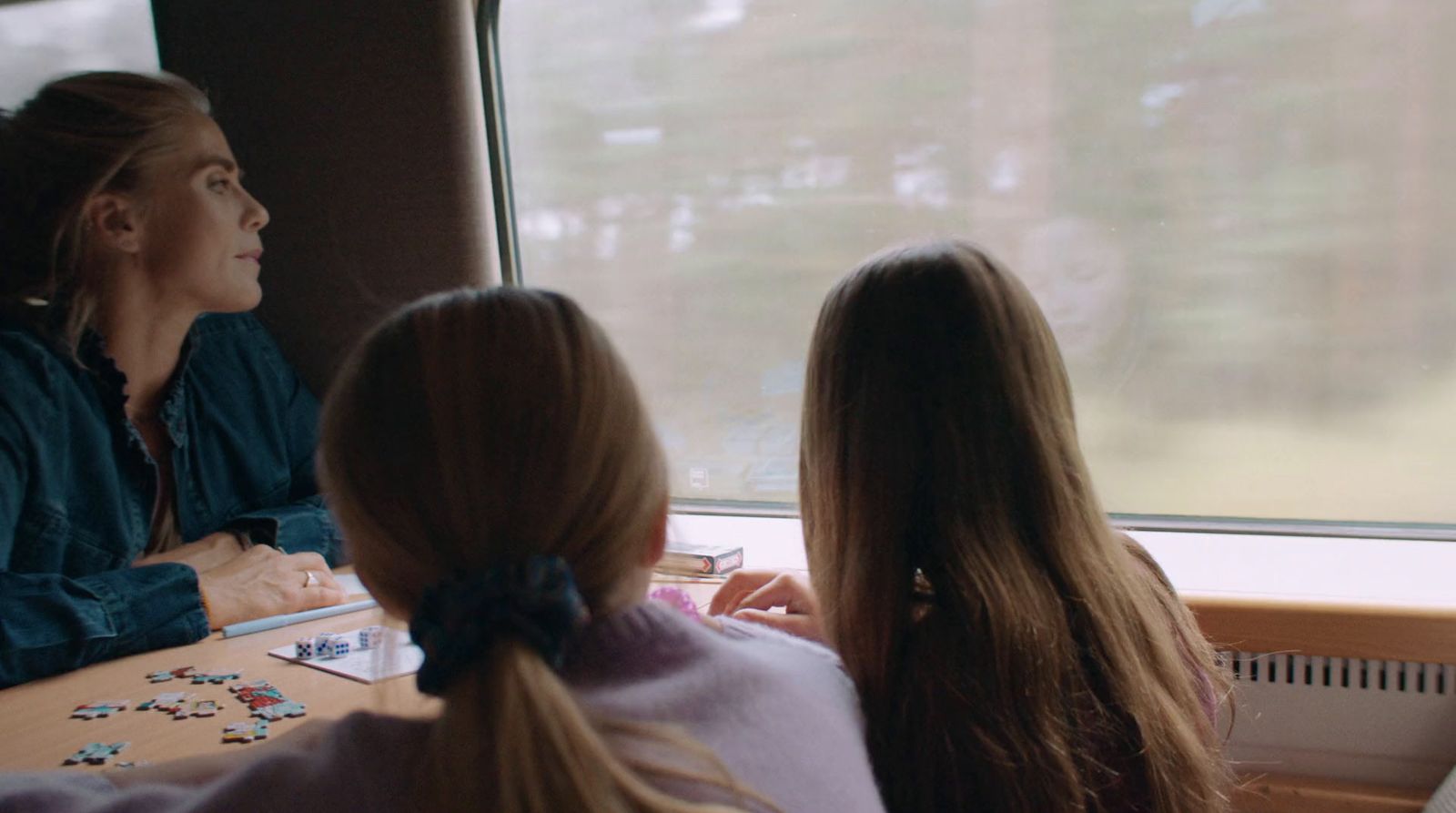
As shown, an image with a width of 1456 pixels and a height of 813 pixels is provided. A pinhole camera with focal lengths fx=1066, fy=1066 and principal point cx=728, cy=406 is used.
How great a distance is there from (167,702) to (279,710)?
0.16 m

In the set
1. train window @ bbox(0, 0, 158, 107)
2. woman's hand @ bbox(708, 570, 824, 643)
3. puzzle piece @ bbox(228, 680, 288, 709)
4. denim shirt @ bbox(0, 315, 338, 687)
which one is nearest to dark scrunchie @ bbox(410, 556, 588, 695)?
woman's hand @ bbox(708, 570, 824, 643)

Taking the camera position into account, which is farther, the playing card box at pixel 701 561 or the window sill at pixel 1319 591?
the playing card box at pixel 701 561

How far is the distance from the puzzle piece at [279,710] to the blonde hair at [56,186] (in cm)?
98

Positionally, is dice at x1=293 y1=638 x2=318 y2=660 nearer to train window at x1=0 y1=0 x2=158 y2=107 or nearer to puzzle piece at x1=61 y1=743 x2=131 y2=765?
puzzle piece at x1=61 y1=743 x2=131 y2=765

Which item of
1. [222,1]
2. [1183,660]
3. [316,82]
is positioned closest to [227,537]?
[316,82]

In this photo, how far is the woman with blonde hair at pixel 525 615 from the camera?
0.68 meters

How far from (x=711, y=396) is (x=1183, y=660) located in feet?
4.13

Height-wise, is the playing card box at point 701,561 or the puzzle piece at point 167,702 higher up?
the puzzle piece at point 167,702

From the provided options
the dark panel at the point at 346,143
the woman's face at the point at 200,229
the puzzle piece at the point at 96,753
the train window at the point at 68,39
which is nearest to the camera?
the puzzle piece at the point at 96,753

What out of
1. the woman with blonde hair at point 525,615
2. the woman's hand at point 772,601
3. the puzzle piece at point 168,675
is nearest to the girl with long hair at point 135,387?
the puzzle piece at point 168,675

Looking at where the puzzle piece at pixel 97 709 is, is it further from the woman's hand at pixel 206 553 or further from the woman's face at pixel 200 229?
the woman's face at pixel 200 229

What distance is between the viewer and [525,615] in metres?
0.71

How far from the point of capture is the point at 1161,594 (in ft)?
4.31

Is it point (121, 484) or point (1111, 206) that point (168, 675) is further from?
point (1111, 206)
